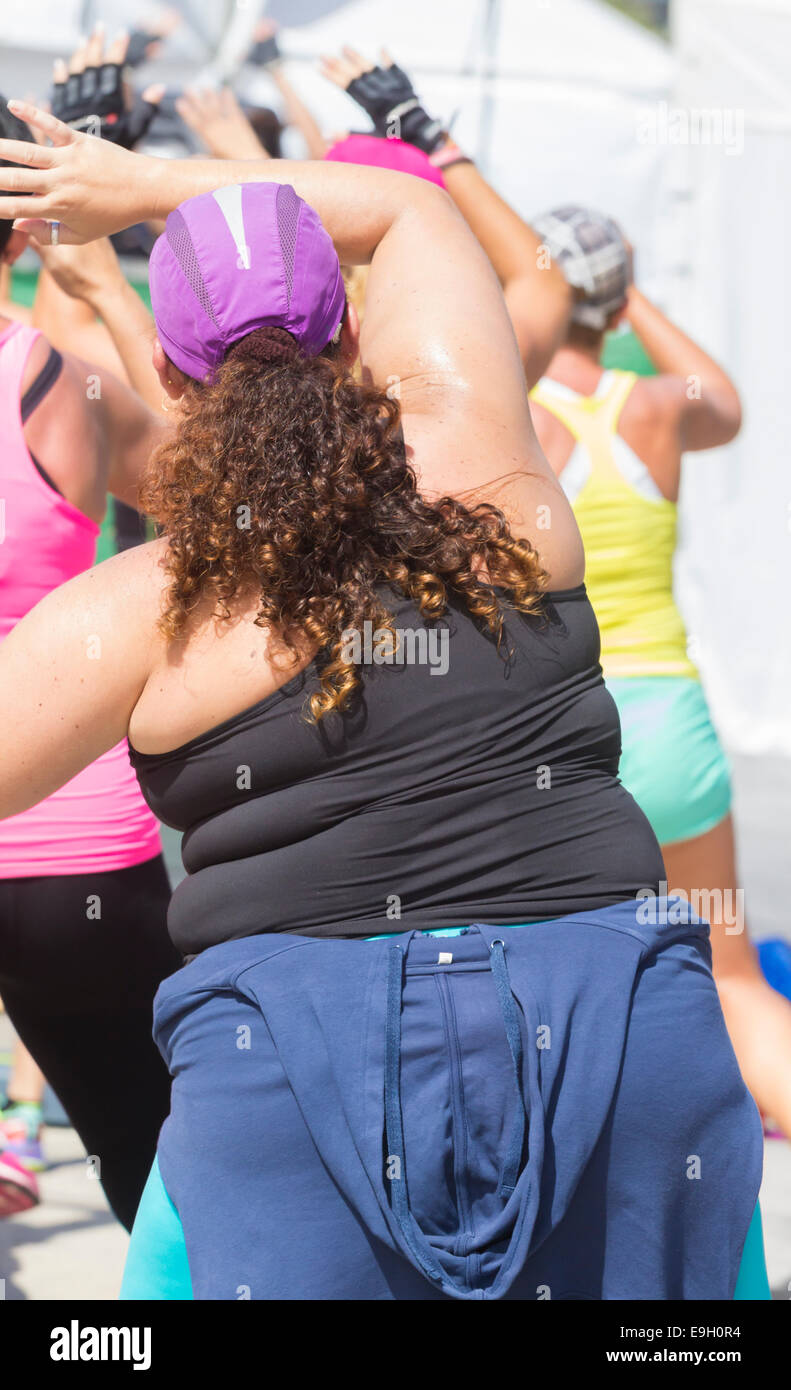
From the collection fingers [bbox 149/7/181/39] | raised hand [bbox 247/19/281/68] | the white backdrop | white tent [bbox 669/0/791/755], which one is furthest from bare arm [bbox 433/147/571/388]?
white tent [bbox 669/0/791/755]

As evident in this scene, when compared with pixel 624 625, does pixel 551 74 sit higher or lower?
higher

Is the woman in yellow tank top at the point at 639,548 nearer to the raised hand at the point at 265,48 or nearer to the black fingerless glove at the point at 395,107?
the black fingerless glove at the point at 395,107

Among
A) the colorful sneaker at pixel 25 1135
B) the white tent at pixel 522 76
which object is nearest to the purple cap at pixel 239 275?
the colorful sneaker at pixel 25 1135

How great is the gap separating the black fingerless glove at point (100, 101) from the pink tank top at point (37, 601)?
0.72m

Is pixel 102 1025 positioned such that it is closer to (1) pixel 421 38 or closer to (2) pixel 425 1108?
(2) pixel 425 1108

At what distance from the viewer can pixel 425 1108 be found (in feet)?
3.77

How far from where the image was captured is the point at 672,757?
2.82 metres

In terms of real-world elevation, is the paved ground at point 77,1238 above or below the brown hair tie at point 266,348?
below

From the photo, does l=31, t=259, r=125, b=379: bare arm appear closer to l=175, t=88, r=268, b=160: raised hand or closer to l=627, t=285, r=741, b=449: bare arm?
l=175, t=88, r=268, b=160: raised hand

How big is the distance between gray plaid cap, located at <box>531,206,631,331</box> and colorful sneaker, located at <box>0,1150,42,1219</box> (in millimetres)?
2202

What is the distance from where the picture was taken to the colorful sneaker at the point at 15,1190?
2787mm

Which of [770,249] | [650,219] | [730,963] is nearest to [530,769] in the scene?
[730,963]

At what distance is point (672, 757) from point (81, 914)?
4.39 feet
